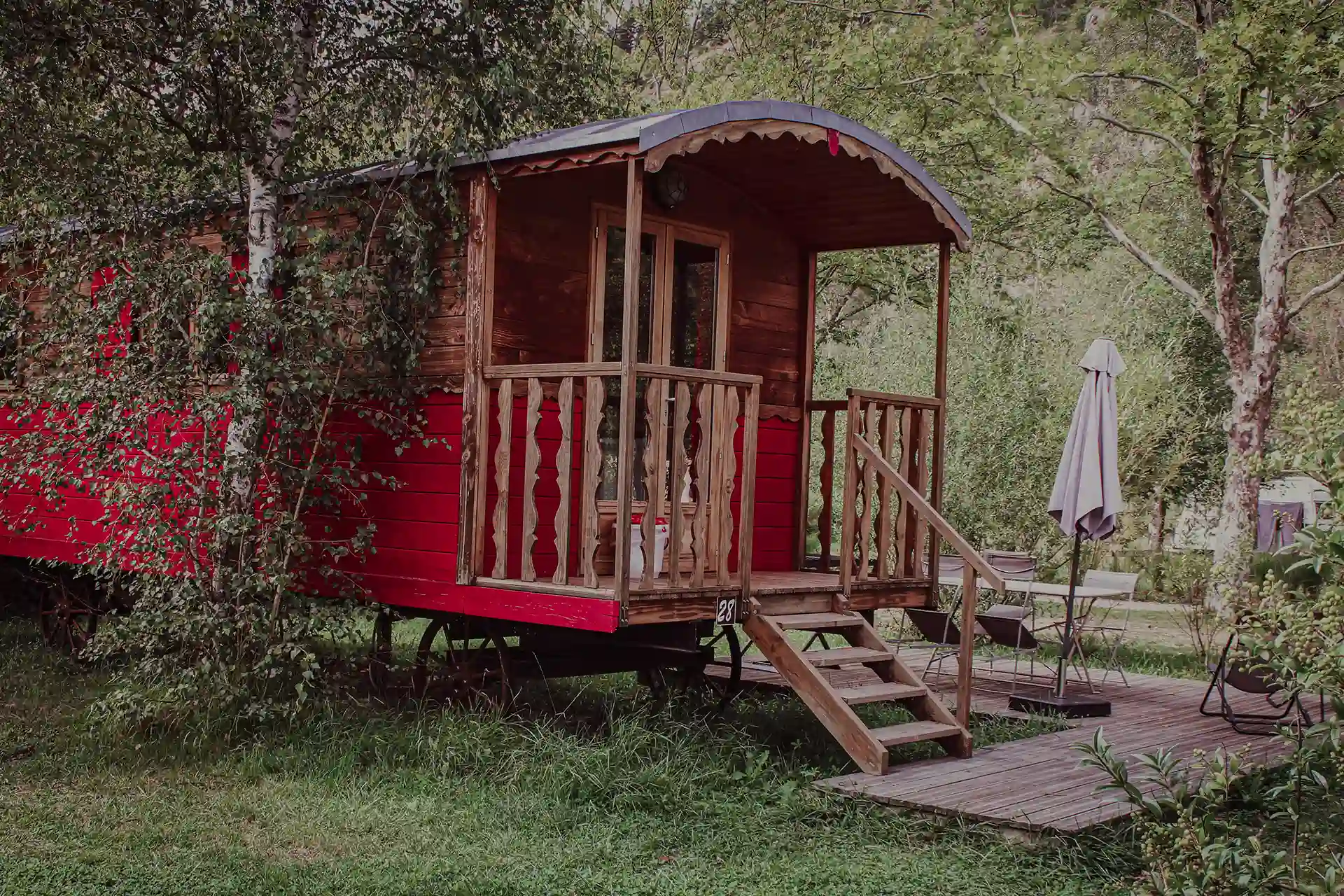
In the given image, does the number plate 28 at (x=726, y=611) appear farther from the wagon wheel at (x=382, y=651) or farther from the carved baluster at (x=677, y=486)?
the wagon wheel at (x=382, y=651)

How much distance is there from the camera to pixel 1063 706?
874 centimetres

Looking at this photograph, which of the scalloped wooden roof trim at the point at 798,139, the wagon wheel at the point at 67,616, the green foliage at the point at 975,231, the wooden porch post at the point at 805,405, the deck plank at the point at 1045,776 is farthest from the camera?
the green foliage at the point at 975,231

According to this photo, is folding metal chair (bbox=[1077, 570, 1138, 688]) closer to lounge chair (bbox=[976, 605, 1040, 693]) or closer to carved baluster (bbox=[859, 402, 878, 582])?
lounge chair (bbox=[976, 605, 1040, 693])

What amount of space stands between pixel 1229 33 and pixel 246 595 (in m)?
9.47

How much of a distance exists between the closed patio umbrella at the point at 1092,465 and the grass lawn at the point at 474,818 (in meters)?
2.24

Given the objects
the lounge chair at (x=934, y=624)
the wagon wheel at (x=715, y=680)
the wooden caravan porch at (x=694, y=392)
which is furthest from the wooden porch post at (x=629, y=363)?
the lounge chair at (x=934, y=624)

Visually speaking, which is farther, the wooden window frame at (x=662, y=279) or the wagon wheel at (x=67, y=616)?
the wagon wheel at (x=67, y=616)

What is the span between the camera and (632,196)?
22.0 ft

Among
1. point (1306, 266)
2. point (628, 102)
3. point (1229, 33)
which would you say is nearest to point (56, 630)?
point (628, 102)

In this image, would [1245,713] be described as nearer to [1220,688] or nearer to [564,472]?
[1220,688]

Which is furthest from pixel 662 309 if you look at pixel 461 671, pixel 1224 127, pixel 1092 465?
pixel 1224 127

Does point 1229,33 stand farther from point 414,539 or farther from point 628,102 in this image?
point 414,539

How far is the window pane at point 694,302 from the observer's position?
8688 millimetres

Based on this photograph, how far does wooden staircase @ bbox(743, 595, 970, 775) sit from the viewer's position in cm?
693
